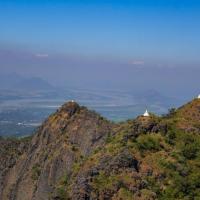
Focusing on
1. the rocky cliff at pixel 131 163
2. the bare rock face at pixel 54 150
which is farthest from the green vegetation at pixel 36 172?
the rocky cliff at pixel 131 163

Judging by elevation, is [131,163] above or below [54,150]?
above

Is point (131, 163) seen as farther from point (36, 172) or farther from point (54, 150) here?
point (36, 172)

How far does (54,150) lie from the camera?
4928 centimetres

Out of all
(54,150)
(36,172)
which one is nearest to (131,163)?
(54,150)

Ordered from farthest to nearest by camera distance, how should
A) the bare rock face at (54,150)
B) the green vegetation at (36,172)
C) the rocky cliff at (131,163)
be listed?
the green vegetation at (36,172), the bare rock face at (54,150), the rocky cliff at (131,163)

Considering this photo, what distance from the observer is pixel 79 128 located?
1962 inches

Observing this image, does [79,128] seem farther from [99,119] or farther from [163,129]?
[163,129]

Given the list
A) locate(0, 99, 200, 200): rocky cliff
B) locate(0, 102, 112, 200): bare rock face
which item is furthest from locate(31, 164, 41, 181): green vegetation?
locate(0, 99, 200, 200): rocky cliff

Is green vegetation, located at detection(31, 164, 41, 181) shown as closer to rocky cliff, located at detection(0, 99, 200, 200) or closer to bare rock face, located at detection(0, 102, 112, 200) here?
bare rock face, located at detection(0, 102, 112, 200)

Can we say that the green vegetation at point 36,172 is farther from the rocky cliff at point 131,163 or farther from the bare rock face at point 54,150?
the rocky cliff at point 131,163

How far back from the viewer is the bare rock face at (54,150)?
152 feet

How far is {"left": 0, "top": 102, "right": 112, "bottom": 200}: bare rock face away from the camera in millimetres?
46438

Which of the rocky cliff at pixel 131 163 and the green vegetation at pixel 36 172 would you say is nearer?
the rocky cliff at pixel 131 163

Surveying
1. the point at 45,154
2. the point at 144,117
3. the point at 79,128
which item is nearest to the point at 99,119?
the point at 79,128
